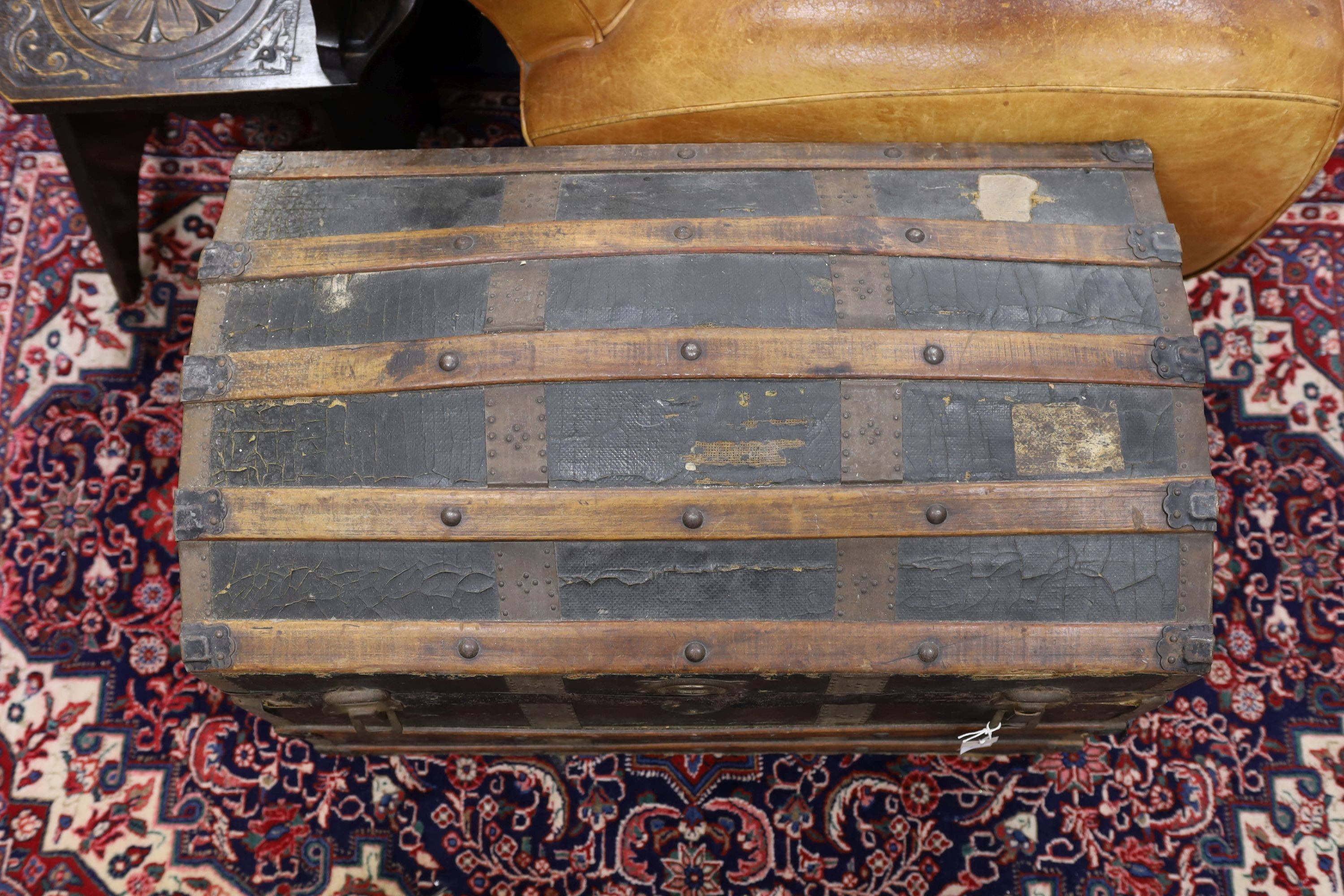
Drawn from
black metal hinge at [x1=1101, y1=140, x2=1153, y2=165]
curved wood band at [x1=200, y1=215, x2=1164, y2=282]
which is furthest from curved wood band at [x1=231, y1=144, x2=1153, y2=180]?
curved wood band at [x1=200, y1=215, x2=1164, y2=282]

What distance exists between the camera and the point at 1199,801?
212 centimetres

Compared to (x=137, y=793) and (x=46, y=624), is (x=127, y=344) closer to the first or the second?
(x=46, y=624)

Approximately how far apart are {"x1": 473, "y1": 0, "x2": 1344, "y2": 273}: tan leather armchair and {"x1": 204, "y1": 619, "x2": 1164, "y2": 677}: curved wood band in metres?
0.93

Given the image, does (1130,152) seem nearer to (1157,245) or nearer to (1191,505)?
(1157,245)

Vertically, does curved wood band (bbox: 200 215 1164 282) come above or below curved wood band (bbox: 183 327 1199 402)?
above

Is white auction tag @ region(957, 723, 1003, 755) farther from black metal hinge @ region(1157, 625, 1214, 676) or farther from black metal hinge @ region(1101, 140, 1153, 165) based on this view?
black metal hinge @ region(1101, 140, 1153, 165)

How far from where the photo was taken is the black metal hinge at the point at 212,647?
1586 mm

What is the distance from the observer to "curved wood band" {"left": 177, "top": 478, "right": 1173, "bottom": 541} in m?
1.53

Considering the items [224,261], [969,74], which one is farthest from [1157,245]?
[224,261]

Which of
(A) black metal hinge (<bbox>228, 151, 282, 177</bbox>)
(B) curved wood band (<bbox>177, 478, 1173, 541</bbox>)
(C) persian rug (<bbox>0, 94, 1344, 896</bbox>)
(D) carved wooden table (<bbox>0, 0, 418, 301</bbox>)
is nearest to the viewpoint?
(B) curved wood band (<bbox>177, 478, 1173, 541</bbox>)

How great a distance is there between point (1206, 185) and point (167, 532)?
2508 mm

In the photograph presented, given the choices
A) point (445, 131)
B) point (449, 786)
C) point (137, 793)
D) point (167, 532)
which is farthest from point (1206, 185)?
point (137, 793)

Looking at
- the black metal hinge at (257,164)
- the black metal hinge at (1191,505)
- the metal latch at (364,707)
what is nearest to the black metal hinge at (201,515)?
the metal latch at (364,707)

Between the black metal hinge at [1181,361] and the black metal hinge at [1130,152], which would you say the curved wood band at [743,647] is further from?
the black metal hinge at [1130,152]
